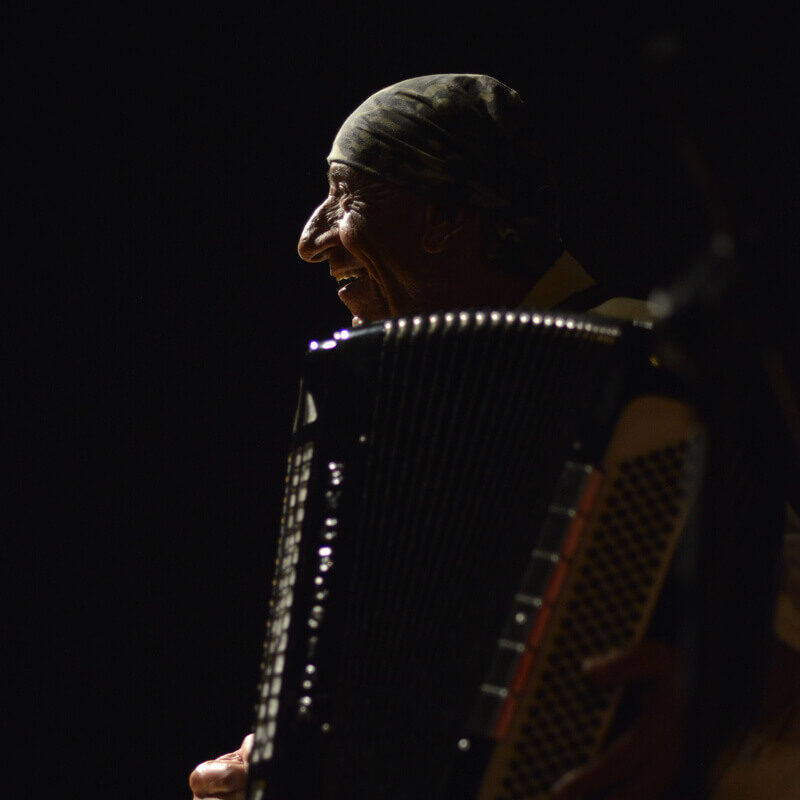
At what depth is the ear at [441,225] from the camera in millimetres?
1849

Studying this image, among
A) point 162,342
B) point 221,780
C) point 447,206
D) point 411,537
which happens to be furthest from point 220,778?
point 162,342

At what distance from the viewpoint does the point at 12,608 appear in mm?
2545

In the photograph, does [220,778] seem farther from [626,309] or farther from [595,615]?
[626,309]

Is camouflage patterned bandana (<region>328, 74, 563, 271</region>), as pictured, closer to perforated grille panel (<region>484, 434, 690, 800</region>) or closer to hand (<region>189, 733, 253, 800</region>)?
perforated grille panel (<region>484, 434, 690, 800</region>)

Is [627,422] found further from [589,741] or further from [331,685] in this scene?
[331,685]

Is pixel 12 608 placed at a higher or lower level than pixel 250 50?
lower

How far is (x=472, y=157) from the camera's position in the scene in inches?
72.4

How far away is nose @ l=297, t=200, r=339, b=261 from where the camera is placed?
75.4 inches

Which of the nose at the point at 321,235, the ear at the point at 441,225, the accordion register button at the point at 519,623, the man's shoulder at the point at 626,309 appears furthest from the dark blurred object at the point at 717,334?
the nose at the point at 321,235

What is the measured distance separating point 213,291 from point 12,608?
85 cm

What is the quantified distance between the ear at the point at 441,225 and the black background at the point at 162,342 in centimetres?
72

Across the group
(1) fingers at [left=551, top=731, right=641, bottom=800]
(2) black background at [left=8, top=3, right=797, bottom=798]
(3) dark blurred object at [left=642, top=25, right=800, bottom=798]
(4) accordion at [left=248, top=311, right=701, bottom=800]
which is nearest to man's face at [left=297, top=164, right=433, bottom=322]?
(4) accordion at [left=248, top=311, right=701, bottom=800]

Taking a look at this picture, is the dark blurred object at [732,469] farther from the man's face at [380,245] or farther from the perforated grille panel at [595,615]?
the man's face at [380,245]

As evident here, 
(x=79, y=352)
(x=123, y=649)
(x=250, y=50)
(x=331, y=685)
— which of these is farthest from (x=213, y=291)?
(x=331, y=685)
